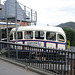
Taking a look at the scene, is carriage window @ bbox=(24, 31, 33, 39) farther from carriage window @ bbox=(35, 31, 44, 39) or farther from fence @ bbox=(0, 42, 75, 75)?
fence @ bbox=(0, 42, 75, 75)

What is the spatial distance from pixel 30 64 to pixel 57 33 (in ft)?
21.9

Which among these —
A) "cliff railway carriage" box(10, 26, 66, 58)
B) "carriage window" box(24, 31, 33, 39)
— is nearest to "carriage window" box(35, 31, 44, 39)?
"cliff railway carriage" box(10, 26, 66, 58)

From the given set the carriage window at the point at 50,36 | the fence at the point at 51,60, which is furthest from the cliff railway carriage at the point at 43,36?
the fence at the point at 51,60

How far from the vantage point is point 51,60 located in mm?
4715

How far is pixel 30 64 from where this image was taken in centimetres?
546

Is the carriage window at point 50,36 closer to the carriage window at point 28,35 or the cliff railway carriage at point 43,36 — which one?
the cliff railway carriage at point 43,36

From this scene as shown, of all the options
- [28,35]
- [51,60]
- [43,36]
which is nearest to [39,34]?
[43,36]

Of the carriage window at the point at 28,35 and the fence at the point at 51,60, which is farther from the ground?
the carriage window at the point at 28,35

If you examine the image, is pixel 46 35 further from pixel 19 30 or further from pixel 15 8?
pixel 15 8

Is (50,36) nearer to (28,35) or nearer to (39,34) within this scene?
(39,34)

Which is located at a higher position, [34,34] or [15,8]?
[15,8]

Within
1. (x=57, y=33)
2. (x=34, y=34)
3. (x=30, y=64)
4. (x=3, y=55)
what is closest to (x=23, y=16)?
(x=34, y=34)

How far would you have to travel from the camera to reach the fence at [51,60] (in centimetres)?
407

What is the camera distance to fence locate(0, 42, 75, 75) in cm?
407
